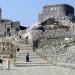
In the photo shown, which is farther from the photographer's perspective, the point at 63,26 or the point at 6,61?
the point at 63,26

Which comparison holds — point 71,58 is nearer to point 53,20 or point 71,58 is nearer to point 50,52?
point 50,52

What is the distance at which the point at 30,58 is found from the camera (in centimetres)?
4128

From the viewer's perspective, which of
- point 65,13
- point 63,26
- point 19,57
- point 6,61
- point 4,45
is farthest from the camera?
point 65,13

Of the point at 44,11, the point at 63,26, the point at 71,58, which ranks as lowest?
the point at 71,58

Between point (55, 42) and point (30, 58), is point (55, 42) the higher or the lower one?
the higher one

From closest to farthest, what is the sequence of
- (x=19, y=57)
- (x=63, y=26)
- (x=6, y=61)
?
1. (x=6, y=61)
2. (x=19, y=57)
3. (x=63, y=26)

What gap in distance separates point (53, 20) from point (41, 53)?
24.0m

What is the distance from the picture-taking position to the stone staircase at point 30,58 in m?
36.0

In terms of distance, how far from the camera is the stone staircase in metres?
36.0

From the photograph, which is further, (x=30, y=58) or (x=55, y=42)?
(x=55, y=42)

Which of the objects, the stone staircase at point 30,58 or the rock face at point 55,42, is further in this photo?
the rock face at point 55,42

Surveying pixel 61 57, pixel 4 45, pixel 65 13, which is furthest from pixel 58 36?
pixel 65 13

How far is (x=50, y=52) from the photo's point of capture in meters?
43.5

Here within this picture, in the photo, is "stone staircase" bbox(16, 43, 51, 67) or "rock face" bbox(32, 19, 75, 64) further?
Result: "rock face" bbox(32, 19, 75, 64)
